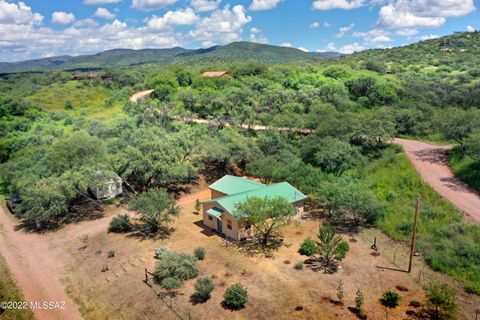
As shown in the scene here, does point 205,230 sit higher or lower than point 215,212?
lower

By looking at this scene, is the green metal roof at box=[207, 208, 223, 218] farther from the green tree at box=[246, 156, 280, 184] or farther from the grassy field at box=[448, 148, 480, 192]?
the grassy field at box=[448, 148, 480, 192]

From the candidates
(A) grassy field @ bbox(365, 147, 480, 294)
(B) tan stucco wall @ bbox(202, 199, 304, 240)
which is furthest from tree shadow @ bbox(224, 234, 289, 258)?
(A) grassy field @ bbox(365, 147, 480, 294)

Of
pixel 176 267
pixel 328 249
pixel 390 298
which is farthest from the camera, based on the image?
pixel 328 249

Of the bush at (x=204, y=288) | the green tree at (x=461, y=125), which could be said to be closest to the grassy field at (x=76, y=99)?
the green tree at (x=461, y=125)

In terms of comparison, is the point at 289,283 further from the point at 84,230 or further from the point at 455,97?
the point at 455,97

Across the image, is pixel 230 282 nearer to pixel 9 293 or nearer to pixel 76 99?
pixel 9 293

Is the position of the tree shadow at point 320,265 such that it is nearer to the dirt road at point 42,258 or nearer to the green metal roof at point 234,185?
the green metal roof at point 234,185

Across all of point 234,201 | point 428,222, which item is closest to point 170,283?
point 234,201
